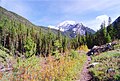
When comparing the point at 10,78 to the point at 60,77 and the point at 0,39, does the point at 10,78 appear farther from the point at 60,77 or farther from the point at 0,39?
the point at 0,39

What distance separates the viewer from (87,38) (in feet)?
365

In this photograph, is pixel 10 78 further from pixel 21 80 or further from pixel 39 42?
pixel 39 42

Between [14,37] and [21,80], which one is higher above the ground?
[14,37]

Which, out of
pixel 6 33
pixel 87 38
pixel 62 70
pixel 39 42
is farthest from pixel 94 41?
pixel 62 70

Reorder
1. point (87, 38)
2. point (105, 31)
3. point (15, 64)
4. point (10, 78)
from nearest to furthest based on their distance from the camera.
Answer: point (10, 78) → point (15, 64) → point (105, 31) → point (87, 38)

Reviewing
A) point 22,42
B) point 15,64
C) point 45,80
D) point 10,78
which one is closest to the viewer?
point 10,78

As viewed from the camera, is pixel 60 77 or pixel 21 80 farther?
pixel 60 77

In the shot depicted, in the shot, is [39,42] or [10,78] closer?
[10,78]

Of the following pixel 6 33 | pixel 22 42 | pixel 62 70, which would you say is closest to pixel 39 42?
pixel 22 42

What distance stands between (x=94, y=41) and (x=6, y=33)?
37.9 metres

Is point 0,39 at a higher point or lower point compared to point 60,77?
higher

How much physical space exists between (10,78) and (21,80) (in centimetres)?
52

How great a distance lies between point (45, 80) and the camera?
12.8 meters

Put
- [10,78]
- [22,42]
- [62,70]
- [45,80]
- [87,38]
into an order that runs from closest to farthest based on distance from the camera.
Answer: [10,78] < [45,80] < [62,70] < [22,42] < [87,38]
